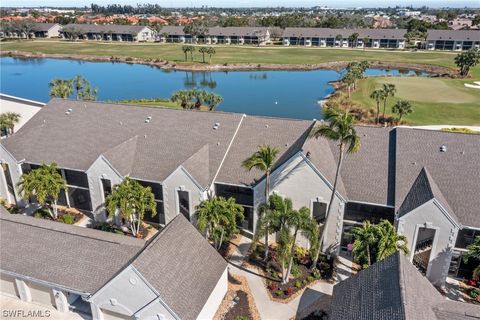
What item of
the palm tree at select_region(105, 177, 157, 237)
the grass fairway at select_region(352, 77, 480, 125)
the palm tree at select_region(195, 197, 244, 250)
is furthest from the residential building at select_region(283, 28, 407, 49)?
the palm tree at select_region(195, 197, 244, 250)

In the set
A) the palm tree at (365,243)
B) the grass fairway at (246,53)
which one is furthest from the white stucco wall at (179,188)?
the grass fairway at (246,53)

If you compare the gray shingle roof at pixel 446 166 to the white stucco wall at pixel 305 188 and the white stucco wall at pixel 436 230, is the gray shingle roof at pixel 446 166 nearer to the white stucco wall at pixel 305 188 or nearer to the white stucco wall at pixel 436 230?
the white stucco wall at pixel 436 230

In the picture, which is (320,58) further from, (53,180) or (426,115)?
(53,180)

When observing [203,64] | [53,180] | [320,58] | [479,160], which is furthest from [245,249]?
[320,58]

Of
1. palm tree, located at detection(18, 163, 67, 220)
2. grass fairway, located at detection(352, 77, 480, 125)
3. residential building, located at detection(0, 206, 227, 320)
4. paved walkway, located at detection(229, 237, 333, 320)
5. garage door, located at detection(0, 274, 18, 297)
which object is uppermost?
palm tree, located at detection(18, 163, 67, 220)

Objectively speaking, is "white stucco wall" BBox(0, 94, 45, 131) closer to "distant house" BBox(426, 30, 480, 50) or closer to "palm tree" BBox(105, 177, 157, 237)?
Answer: "palm tree" BBox(105, 177, 157, 237)

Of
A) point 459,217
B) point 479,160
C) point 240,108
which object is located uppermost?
point 479,160
